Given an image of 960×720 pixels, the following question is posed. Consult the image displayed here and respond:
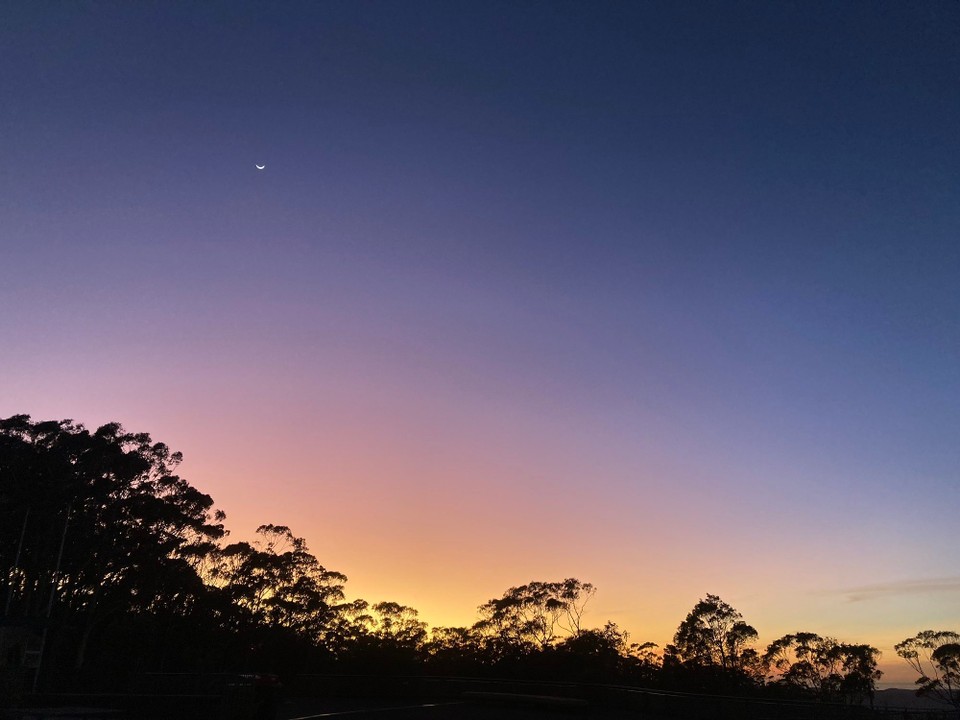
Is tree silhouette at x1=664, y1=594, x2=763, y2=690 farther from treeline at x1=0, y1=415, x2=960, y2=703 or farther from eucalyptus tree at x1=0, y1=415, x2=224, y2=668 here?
eucalyptus tree at x1=0, y1=415, x2=224, y2=668

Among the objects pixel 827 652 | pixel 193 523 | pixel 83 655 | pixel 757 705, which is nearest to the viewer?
pixel 757 705

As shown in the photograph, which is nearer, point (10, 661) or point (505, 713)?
point (10, 661)

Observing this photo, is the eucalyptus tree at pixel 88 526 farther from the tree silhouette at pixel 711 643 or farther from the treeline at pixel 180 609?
the tree silhouette at pixel 711 643

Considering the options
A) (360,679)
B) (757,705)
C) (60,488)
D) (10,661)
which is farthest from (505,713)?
(60,488)

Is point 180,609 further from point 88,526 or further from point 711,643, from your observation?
point 711,643

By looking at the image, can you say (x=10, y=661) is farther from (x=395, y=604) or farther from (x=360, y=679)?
(x=395, y=604)

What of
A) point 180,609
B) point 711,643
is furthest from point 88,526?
point 711,643

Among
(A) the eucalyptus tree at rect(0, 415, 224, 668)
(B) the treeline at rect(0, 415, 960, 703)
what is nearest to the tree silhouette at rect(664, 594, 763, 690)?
(B) the treeline at rect(0, 415, 960, 703)

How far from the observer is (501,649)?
54.3 meters

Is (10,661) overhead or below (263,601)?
below

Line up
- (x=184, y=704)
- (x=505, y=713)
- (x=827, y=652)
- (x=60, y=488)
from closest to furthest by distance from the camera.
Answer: (x=184, y=704), (x=505, y=713), (x=60, y=488), (x=827, y=652)

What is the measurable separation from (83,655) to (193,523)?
856 cm

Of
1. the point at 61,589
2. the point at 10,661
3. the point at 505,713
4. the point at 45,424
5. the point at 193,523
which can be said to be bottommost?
the point at 505,713

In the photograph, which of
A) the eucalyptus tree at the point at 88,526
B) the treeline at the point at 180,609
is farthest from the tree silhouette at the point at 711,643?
the eucalyptus tree at the point at 88,526
